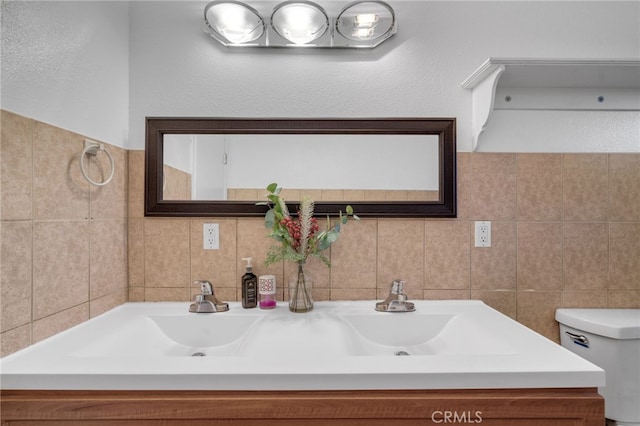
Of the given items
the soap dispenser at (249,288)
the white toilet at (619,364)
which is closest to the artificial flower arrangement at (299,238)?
the soap dispenser at (249,288)

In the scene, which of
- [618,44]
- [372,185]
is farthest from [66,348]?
[618,44]

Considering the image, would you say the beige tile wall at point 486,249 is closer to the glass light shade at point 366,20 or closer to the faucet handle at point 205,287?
the faucet handle at point 205,287

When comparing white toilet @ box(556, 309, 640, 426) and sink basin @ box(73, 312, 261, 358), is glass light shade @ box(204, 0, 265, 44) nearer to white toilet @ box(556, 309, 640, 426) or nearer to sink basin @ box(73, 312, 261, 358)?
sink basin @ box(73, 312, 261, 358)

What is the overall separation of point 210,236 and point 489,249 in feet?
3.83

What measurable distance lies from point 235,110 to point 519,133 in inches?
47.3

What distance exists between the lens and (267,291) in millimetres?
1227

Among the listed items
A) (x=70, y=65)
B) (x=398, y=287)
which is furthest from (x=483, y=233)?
(x=70, y=65)

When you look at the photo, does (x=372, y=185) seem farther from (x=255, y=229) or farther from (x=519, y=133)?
(x=519, y=133)

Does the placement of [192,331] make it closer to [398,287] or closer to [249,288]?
[249,288]

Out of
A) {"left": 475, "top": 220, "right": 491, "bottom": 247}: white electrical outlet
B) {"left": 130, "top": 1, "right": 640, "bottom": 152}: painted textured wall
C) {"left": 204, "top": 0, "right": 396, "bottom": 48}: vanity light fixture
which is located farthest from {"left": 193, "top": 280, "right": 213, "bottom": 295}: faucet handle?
{"left": 475, "top": 220, "right": 491, "bottom": 247}: white electrical outlet

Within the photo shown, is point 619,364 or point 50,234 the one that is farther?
point 619,364

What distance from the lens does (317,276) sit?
132cm

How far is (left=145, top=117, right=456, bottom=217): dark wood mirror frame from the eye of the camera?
1.30 meters
